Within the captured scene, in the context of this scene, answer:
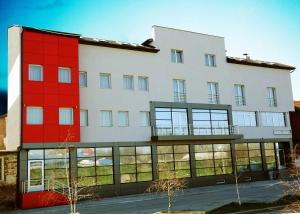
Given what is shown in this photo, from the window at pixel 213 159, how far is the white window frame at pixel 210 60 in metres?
8.39

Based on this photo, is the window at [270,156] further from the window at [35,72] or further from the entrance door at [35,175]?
the window at [35,72]

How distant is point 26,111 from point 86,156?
230 inches

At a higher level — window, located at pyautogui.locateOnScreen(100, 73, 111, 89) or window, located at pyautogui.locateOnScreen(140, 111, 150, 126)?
window, located at pyautogui.locateOnScreen(100, 73, 111, 89)

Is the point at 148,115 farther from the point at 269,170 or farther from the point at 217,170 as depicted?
the point at 269,170

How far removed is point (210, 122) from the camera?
35.2 m

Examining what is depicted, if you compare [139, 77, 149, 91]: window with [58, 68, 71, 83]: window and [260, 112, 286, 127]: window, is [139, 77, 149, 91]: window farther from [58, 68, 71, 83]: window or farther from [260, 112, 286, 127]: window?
[260, 112, 286, 127]: window

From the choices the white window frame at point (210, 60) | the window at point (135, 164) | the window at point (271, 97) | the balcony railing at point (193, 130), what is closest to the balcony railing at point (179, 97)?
the balcony railing at point (193, 130)

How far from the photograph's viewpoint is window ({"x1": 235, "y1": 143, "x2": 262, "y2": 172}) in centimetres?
3672

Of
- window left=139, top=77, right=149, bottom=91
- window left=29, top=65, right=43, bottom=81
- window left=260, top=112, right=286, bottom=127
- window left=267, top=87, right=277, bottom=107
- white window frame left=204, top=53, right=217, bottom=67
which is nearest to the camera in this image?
window left=29, top=65, right=43, bottom=81

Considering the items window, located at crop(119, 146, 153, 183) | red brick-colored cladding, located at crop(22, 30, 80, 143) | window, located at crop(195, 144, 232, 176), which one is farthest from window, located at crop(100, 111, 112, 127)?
window, located at crop(195, 144, 232, 176)

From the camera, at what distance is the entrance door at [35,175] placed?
25.4 meters

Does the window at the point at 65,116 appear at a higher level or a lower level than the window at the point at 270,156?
higher

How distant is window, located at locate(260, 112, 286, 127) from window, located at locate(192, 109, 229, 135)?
557 centimetres

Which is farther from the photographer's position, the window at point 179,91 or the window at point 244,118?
the window at point 244,118
